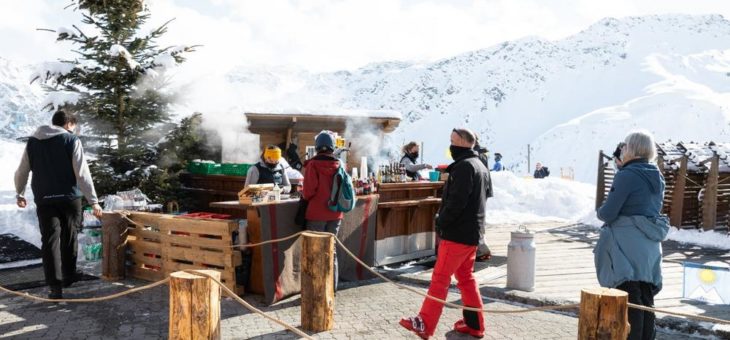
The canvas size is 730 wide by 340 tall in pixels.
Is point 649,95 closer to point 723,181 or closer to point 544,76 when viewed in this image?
point 544,76

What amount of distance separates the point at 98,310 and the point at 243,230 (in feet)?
5.50

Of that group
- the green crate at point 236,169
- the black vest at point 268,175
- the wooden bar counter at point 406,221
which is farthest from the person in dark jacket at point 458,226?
the green crate at point 236,169

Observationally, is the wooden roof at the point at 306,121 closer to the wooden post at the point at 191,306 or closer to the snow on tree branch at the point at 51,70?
the snow on tree branch at the point at 51,70

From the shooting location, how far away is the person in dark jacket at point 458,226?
5.09 m

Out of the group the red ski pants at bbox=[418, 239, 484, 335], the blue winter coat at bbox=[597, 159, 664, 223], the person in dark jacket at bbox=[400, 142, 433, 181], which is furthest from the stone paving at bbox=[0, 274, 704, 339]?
the person in dark jacket at bbox=[400, 142, 433, 181]

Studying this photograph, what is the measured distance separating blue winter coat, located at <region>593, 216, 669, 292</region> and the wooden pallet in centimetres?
391

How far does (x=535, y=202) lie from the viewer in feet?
61.3

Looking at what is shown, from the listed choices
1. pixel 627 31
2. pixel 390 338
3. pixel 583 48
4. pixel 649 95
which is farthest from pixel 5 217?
pixel 627 31

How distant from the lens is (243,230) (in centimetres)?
669

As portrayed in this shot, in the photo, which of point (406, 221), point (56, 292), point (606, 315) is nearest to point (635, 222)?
point (606, 315)

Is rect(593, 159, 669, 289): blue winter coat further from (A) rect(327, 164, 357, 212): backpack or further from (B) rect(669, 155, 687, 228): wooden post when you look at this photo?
(B) rect(669, 155, 687, 228): wooden post

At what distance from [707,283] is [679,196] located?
7462 millimetres

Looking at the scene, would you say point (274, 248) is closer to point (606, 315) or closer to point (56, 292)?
point (56, 292)

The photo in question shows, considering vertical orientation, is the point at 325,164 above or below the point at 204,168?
above
